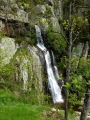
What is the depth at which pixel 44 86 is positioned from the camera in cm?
2775

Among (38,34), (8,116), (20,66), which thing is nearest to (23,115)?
(8,116)

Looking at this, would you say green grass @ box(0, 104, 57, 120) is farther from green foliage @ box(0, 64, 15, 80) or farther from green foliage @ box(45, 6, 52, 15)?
green foliage @ box(45, 6, 52, 15)

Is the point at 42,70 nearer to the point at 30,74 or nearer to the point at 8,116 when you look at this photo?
the point at 30,74

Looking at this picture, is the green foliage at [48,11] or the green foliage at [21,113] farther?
the green foliage at [48,11]

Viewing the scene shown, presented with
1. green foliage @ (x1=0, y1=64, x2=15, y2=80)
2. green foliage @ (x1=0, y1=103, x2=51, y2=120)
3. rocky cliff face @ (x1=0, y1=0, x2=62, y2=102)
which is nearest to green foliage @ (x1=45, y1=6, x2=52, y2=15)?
rocky cliff face @ (x1=0, y1=0, x2=62, y2=102)

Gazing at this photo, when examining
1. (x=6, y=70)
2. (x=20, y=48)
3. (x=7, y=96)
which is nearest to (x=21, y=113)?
(x=6, y=70)

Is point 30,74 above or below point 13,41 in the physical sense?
below

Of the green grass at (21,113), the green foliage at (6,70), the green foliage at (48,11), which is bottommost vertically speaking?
the green grass at (21,113)

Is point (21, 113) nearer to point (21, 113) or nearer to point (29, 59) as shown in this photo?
point (21, 113)

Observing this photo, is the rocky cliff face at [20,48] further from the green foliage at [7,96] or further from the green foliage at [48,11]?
the green foliage at [48,11]

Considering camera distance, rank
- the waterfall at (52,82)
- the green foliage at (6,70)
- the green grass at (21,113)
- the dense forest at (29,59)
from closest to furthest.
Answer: the green grass at (21,113) → the green foliage at (6,70) → the dense forest at (29,59) → the waterfall at (52,82)

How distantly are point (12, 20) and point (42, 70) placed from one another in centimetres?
723

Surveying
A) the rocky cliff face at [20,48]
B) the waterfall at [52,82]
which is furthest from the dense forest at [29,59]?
the waterfall at [52,82]

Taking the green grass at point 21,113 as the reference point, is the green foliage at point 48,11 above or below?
above
